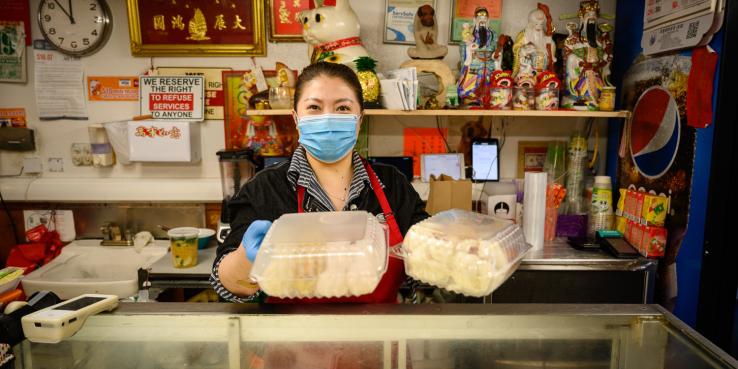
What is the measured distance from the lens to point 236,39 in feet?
10.0

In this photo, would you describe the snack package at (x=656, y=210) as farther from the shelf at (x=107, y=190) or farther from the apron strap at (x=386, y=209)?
the shelf at (x=107, y=190)

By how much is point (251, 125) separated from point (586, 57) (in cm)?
232

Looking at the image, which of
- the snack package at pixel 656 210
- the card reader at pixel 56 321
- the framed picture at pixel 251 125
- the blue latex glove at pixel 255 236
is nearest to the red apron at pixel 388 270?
the blue latex glove at pixel 255 236

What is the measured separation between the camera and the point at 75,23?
9.91 feet

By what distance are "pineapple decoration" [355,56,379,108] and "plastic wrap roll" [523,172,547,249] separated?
1.04m

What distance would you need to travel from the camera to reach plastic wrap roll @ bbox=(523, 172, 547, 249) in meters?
2.57

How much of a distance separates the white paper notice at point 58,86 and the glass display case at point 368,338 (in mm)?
2643

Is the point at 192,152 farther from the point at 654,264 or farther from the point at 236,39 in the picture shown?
the point at 654,264

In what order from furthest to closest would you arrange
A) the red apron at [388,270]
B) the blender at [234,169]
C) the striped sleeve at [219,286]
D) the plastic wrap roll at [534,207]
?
the blender at [234,169] → the plastic wrap roll at [534,207] → the red apron at [388,270] → the striped sleeve at [219,286]

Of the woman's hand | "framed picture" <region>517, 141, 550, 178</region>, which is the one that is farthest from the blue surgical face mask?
"framed picture" <region>517, 141, 550, 178</region>

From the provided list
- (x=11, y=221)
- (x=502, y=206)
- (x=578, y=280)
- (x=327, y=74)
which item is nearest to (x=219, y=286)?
(x=327, y=74)

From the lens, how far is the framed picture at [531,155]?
10.6 ft

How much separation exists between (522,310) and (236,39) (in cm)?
271

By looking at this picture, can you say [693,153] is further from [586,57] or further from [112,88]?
[112,88]
